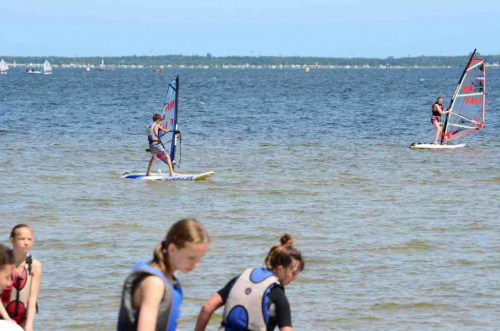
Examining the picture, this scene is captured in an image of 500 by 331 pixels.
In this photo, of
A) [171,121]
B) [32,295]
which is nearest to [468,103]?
[171,121]

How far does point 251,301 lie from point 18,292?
1646 mm

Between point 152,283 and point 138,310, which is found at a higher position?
point 152,283

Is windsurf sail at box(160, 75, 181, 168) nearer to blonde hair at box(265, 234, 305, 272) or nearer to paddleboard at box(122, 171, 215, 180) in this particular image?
paddleboard at box(122, 171, 215, 180)

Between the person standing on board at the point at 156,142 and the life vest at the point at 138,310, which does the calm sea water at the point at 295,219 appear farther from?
the life vest at the point at 138,310

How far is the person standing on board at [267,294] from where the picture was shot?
514 centimetres

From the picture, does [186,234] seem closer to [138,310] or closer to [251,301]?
[138,310]

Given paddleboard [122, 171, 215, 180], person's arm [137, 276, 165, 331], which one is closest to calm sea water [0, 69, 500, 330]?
paddleboard [122, 171, 215, 180]

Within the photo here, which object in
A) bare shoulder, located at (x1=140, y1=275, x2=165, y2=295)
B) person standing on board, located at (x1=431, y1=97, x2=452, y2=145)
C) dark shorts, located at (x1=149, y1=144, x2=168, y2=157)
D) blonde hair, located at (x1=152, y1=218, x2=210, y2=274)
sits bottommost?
dark shorts, located at (x1=149, y1=144, x2=168, y2=157)

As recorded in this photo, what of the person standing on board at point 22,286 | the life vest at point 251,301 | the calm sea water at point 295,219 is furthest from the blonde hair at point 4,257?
the calm sea water at point 295,219

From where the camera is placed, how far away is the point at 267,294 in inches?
203

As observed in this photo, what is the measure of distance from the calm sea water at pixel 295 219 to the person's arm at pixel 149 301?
196 inches

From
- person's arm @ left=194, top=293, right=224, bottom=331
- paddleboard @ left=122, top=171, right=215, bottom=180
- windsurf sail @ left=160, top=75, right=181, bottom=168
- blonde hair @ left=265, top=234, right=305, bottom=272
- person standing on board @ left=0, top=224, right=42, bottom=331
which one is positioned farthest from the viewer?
windsurf sail @ left=160, top=75, right=181, bottom=168

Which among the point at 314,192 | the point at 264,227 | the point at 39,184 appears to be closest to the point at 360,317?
the point at 264,227

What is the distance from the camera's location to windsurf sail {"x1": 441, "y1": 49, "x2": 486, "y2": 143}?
28062 mm
